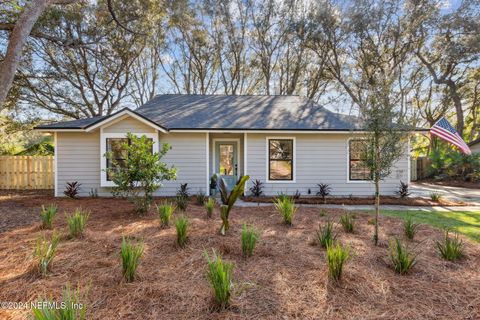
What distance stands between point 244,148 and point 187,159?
2365mm

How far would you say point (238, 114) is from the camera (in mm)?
10977

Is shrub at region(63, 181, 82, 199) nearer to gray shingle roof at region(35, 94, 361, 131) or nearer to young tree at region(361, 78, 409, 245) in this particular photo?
gray shingle roof at region(35, 94, 361, 131)

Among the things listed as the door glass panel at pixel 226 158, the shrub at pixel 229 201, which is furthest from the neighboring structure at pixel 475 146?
the shrub at pixel 229 201

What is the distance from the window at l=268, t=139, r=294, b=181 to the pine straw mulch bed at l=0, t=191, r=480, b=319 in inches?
200

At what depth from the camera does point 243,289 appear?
290cm

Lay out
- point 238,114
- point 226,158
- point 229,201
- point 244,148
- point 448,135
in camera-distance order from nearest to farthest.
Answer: point 229,201
point 448,135
point 244,148
point 238,114
point 226,158

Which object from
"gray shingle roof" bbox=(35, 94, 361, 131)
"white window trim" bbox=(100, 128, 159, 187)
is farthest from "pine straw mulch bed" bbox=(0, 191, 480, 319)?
"gray shingle roof" bbox=(35, 94, 361, 131)

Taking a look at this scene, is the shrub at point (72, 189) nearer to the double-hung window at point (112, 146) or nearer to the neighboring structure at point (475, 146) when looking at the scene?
the double-hung window at point (112, 146)

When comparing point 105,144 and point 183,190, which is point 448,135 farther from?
point 105,144

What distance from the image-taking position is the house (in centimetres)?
938

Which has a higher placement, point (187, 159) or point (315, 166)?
point (187, 159)

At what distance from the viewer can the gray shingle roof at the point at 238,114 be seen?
9.73 m

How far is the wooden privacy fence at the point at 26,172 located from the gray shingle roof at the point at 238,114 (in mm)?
3508

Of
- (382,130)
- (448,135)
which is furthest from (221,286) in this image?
(448,135)
